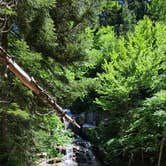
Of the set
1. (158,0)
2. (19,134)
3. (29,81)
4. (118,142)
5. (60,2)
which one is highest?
(158,0)

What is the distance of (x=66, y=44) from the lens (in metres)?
7.85

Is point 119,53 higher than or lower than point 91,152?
higher

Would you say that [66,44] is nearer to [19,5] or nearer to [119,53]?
[19,5]

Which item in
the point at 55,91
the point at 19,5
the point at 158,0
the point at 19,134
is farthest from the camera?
the point at 158,0

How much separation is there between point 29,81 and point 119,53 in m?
13.9

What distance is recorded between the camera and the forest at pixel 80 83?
22.6 feet

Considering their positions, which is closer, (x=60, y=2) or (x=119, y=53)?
(x=60, y=2)

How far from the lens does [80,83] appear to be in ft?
27.3

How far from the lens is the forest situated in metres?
6.90

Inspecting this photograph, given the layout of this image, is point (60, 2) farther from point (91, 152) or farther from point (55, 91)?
point (91, 152)

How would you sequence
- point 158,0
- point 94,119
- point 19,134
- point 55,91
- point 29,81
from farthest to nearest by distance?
1. point 158,0
2. point 94,119
3. point 55,91
4. point 19,134
5. point 29,81

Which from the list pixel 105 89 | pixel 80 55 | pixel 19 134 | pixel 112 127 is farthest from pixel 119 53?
pixel 19 134

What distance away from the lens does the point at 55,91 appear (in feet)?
25.7

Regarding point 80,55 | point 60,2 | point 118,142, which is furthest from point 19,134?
point 118,142
